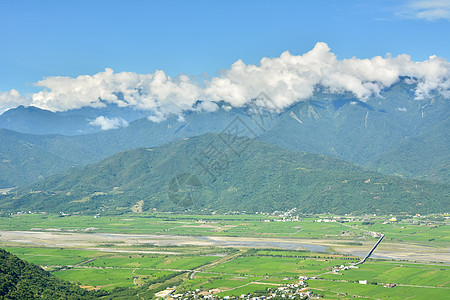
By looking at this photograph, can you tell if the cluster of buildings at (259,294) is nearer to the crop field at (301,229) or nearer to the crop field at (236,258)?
the crop field at (236,258)

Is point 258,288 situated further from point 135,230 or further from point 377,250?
point 135,230

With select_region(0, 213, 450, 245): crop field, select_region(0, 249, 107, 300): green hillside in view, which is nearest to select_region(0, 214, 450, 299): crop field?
select_region(0, 213, 450, 245): crop field

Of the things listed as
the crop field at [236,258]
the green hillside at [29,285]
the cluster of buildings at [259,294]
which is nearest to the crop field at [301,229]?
the crop field at [236,258]

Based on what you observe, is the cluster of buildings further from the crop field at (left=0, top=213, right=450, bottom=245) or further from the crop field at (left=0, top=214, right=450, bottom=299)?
the crop field at (left=0, top=213, right=450, bottom=245)

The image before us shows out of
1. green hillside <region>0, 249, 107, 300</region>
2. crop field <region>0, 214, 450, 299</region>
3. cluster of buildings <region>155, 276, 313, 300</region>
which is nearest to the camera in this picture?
green hillside <region>0, 249, 107, 300</region>

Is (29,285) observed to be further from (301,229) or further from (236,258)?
(301,229)

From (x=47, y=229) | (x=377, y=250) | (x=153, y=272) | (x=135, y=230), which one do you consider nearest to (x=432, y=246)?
(x=377, y=250)

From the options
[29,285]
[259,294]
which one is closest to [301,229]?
[259,294]

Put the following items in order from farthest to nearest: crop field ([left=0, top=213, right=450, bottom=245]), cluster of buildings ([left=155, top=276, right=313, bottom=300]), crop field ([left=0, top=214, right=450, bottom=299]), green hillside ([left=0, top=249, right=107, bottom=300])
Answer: crop field ([left=0, top=213, right=450, bottom=245]), crop field ([left=0, top=214, right=450, bottom=299]), cluster of buildings ([left=155, top=276, right=313, bottom=300]), green hillside ([left=0, top=249, right=107, bottom=300])
